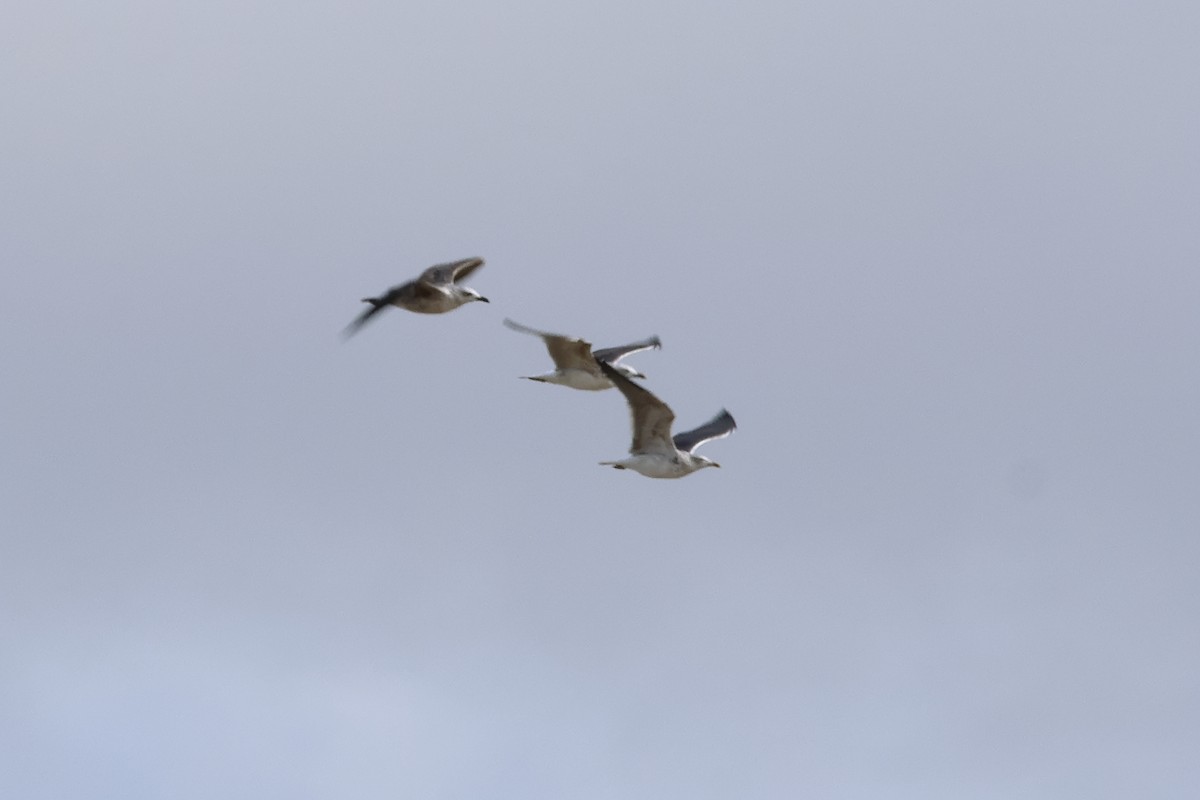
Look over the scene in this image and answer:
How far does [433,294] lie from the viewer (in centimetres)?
→ 4488

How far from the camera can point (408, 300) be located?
4422 centimetres

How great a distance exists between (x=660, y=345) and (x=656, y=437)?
583 centimetres

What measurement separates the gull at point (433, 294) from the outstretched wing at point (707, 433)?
5.10 m

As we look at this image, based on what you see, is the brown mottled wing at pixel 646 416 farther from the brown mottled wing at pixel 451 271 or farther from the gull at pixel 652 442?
the brown mottled wing at pixel 451 271

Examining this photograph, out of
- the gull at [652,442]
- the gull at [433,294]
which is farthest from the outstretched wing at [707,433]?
the gull at [433,294]

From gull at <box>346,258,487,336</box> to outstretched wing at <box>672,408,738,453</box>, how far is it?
510cm

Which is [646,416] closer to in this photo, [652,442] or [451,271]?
[652,442]

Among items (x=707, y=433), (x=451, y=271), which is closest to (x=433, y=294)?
(x=451, y=271)

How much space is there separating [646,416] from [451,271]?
5.54 meters

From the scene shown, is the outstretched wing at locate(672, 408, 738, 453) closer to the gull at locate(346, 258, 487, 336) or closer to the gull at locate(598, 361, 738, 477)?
the gull at locate(598, 361, 738, 477)

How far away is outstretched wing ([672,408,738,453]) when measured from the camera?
1869 inches

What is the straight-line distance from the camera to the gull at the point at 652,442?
4406cm

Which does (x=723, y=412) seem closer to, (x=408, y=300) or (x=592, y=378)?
(x=592, y=378)

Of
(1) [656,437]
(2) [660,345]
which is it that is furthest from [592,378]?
(2) [660,345]
